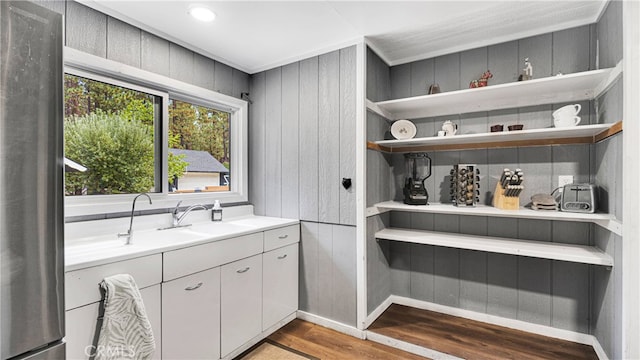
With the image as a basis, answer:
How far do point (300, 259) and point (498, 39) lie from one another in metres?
2.51

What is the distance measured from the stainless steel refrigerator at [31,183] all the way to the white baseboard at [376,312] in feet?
6.71

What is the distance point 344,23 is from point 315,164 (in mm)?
1144

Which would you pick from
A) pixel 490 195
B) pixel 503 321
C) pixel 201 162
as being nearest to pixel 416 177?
pixel 490 195

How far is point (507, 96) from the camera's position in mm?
2307

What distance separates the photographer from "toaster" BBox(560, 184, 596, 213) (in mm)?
1911

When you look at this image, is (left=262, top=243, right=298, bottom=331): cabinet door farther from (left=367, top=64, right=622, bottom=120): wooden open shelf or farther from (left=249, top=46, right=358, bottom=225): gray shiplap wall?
(left=367, top=64, right=622, bottom=120): wooden open shelf

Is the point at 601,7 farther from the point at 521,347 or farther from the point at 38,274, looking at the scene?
the point at 38,274

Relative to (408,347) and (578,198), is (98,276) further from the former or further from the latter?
(578,198)

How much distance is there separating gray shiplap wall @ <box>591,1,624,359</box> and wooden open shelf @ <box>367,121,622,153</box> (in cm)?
8

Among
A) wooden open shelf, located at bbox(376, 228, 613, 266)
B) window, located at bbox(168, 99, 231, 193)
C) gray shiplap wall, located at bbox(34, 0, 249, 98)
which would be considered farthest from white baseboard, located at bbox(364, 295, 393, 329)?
gray shiplap wall, located at bbox(34, 0, 249, 98)

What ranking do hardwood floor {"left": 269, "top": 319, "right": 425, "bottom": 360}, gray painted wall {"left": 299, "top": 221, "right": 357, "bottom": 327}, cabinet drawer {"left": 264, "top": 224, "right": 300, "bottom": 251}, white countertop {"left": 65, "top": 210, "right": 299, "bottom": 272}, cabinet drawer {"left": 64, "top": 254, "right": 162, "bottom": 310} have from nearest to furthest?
cabinet drawer {"left": 64, "top": 254, "right": 162, "bottom": 310}
white countertop {"left": 65, "top": 210, "right": 299, "bottom": 272}
hardwood floor {"left": 269, "top": 319, "right": 425, "bottom": 360}
cabinet drawer {"left": 264, "top": 224, "right": 300, "bottom": 251}
gray painted wall {"left": 299, "top": 221, "right": 357, "bottom": 327}

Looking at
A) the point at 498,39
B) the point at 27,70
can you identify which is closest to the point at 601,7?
the point at 498,39

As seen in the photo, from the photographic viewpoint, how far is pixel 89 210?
73.5 inches

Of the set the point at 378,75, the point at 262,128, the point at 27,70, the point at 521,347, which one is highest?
the point at 378,75
